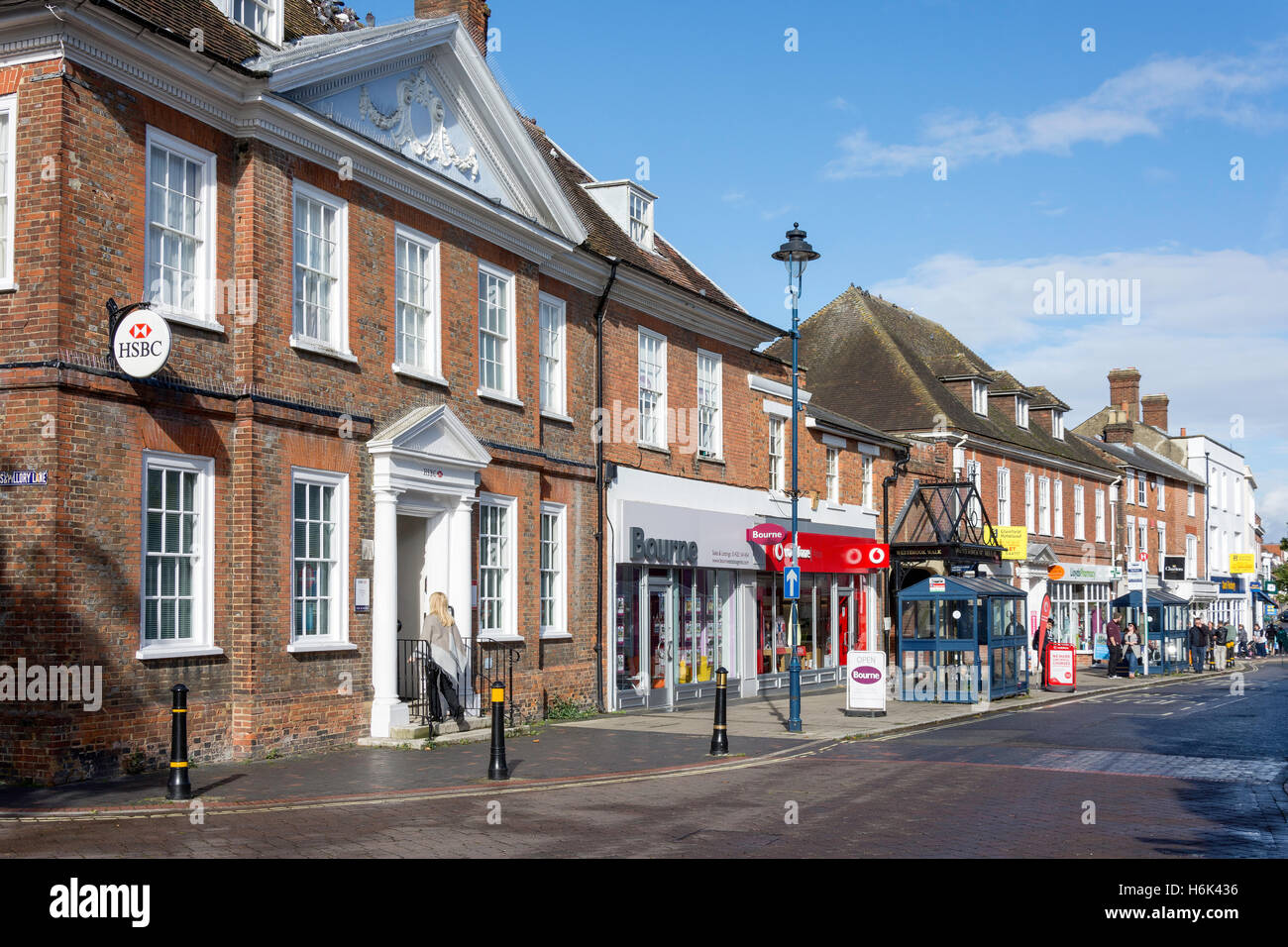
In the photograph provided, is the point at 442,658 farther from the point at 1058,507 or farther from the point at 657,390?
the point at 1058,507

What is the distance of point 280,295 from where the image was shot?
15.0 m

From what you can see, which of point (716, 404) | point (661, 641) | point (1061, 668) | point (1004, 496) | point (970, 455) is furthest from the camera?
point (1004, 496)

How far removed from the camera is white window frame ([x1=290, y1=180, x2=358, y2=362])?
1541cm

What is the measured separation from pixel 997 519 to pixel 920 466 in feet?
22.0

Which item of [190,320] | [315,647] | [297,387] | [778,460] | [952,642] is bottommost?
[952,642]

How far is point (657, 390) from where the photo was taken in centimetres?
2428

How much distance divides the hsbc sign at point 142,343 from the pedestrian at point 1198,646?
37192 millimetres

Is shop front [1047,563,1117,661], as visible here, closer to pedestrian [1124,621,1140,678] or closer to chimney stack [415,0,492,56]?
pedestrian [1124,621,1140,678]

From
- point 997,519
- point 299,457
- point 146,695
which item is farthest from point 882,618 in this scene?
point 146,695

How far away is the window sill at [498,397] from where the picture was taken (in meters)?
18.8

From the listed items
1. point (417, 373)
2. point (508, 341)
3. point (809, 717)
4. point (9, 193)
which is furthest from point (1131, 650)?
point (9, 193)

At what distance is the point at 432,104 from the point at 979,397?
2690 centimetres

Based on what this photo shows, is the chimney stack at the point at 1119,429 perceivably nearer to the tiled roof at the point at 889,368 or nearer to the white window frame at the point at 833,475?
the tiled roof at the point at 889,368

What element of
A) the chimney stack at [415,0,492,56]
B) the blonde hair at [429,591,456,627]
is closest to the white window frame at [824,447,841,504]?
the chimney stack at [415,0,492,56]
